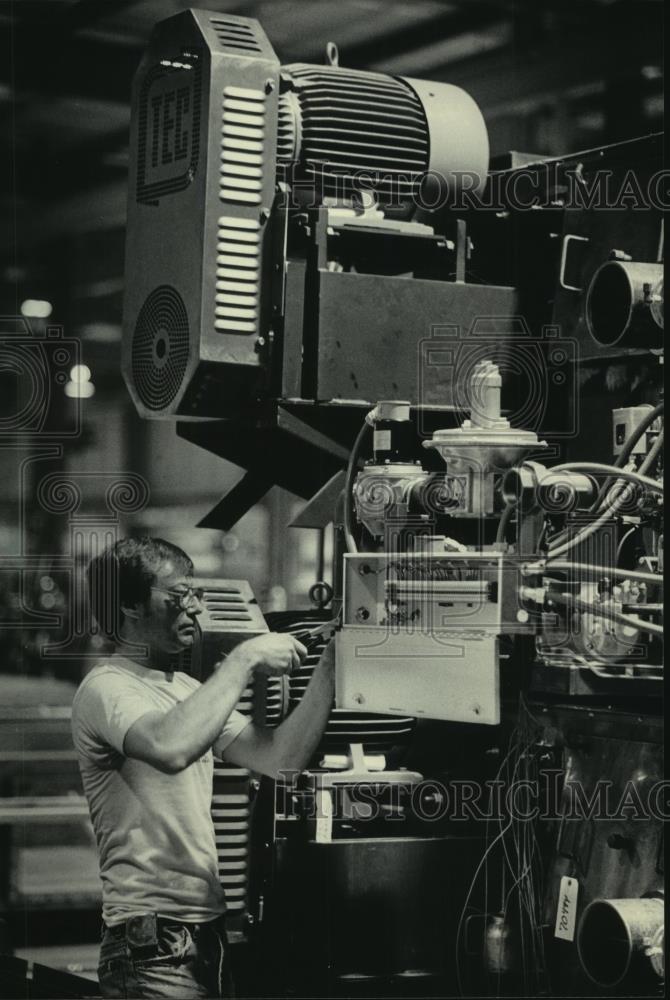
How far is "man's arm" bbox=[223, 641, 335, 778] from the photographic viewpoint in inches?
130

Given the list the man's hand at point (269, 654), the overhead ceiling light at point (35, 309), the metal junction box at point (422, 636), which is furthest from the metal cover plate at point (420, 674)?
the overhead ceiling light at point (35, 309)

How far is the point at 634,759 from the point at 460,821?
580mm

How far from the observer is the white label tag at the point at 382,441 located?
3250 mm

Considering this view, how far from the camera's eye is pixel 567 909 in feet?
10.6

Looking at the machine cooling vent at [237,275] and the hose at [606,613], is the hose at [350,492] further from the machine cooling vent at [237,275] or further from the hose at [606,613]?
the hose at [606,613]

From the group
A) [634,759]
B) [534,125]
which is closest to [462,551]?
[634,759]

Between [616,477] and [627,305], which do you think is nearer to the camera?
[616,477]

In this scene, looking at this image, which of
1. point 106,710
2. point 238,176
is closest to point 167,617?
point 106,710

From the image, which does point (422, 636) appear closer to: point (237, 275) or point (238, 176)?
point (237, 275)

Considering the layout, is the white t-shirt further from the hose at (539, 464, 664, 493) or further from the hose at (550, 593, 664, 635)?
the hose at (539, 464, 664, 493)

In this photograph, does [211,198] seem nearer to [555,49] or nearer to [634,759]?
[555,49]

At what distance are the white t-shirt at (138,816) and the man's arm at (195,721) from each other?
0.16 ft

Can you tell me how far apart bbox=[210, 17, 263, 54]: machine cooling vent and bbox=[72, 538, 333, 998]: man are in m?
1.12

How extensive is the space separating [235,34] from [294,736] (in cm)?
156
